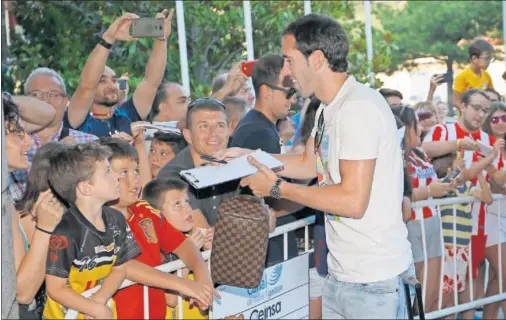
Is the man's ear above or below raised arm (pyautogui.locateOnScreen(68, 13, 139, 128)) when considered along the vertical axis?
below

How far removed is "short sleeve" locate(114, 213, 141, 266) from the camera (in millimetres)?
4117

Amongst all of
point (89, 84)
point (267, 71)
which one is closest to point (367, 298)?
point (267, 71)

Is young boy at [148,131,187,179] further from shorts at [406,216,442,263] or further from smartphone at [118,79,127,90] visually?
smartphone at [118,79,127,90]

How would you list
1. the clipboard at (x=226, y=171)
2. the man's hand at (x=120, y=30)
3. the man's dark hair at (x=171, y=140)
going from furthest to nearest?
1. the man's dark hair at (x=171, y=140)
2. the man's hand at (x=120, y=30)
3. the clipboard at (x=226, y=171)

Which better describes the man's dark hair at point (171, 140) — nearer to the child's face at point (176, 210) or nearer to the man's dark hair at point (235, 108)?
the man's dark hair at point (235, 108)

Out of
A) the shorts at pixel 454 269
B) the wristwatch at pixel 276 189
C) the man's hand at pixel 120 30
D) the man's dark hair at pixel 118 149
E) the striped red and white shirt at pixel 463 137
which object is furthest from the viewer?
the striped red and white shirt at pixel 463 137

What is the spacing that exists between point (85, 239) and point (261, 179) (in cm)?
84

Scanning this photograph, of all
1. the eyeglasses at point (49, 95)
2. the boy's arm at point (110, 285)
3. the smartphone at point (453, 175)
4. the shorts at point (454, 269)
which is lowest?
the shorts at point (454, 269)

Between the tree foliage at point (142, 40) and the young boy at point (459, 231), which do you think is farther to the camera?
the tree foliage at point (142, 40)

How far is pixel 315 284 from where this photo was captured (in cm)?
580

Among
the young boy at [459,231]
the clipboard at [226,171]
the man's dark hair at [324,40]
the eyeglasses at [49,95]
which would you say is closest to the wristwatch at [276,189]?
the clipboard at [226,171]

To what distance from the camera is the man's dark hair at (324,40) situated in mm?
3969

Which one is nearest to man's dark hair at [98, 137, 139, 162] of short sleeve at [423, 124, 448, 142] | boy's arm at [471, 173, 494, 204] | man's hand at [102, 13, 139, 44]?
man's hand at [102, 13, 139, 44]

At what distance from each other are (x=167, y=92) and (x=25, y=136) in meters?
2.39
